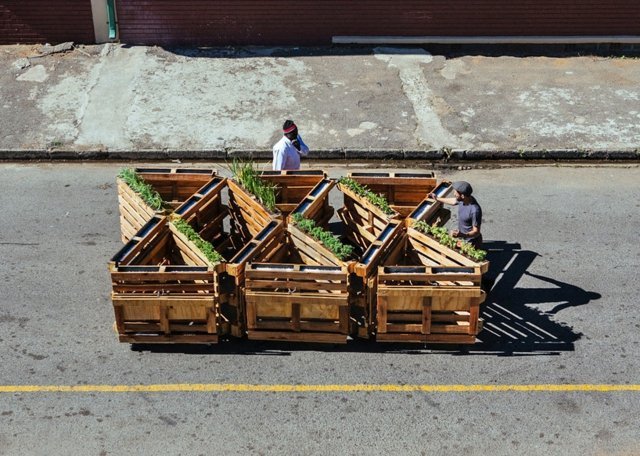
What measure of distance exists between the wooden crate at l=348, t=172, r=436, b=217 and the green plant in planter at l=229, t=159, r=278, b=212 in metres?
1.18

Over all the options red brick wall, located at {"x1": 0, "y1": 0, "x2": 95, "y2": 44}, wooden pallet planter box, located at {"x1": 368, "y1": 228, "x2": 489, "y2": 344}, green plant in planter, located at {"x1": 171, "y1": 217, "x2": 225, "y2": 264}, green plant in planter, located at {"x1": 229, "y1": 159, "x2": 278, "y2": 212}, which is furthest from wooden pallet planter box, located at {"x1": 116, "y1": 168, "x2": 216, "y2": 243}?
red brick wall, located at {"x1": 0, "y1": 0, "x2": 95, "y2": 44}

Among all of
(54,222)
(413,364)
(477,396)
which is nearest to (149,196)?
(54,222)

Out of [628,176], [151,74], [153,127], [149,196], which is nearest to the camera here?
[149,196]

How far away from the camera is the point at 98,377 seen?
9148 mm

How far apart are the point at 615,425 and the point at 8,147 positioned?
1078 cm

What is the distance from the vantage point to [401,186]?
11.2m

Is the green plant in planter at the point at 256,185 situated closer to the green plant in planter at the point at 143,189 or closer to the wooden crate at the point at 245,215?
the wooden crate at the point at 245,215

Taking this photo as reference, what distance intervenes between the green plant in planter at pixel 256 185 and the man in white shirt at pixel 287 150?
1.60 feet

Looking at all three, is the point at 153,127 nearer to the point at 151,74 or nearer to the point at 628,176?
the point at 151,74

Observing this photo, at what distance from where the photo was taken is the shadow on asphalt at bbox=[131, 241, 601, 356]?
31.3 feet

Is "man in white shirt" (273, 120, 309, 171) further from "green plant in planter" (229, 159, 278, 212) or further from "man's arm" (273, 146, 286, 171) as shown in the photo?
"green plant in planter" (229, 159, 278, 212)

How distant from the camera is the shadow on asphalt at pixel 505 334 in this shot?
31.3 feet

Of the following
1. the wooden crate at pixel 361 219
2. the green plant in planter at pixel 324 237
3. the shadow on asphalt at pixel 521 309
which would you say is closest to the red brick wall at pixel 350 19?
the wooden crate at pixel 361 219

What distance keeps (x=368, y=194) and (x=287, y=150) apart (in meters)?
1.44
